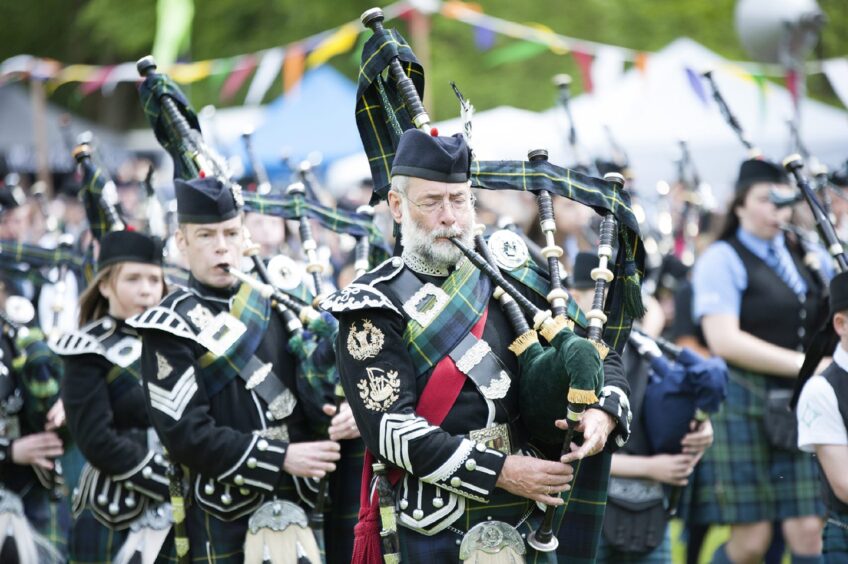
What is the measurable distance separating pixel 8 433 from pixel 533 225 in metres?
2.62

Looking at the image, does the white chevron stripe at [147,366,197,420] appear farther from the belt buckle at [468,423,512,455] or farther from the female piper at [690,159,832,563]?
the female piper at [690,159,832,563]

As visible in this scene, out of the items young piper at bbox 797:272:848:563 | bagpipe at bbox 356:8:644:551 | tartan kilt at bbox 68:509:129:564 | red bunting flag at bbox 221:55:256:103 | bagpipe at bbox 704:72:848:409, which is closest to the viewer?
bagpipe at bbox 356:8:644:551

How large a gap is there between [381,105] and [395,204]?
1.75ft

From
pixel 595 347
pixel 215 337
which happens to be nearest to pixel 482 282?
pixel 595 347

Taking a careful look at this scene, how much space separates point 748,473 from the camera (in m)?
6.28

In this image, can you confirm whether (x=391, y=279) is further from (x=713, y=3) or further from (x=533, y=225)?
(x=713, y=3)

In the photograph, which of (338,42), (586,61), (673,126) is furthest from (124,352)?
(673,126)

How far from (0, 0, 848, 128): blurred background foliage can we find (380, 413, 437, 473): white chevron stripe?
15490 mm

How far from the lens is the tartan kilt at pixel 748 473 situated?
20.4 ft

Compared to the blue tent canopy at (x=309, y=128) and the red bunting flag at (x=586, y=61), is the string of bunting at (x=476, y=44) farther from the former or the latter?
the blue tent canopy at (x=309, y=128)

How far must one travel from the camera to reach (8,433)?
19.8ft

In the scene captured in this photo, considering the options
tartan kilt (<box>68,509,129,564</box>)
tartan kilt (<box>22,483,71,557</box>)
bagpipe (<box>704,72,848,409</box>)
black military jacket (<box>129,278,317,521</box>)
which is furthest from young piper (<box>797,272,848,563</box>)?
tartan kilt (<box>22,483,71,557</box>)

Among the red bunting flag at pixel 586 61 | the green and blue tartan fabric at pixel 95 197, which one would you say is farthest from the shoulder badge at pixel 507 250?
the red bunting flag at pixel 586 61

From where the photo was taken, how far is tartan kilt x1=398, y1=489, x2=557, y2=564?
140 inches
